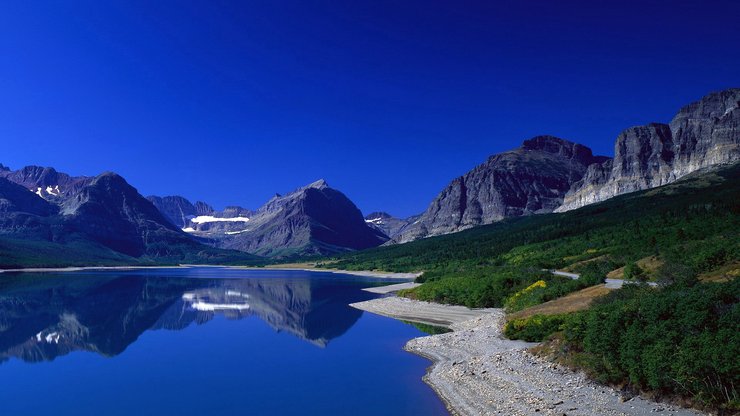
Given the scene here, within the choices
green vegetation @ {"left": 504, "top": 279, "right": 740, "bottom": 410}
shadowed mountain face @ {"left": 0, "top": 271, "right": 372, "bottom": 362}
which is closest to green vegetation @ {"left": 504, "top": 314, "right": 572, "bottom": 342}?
green vegetation @ {"left": 504, "top": 279, "right": 740, "bottom": 410}

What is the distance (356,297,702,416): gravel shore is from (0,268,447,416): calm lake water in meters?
1.75

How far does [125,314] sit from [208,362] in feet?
159

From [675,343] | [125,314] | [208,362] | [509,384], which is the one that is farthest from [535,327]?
[125,314]

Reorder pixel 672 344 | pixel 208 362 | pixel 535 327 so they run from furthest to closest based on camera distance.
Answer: pixel 208 362
pixel 535 327
pixel 672 344

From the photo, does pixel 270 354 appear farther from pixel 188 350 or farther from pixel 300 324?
pixel 300 324

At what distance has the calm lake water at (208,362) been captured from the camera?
3372 cm

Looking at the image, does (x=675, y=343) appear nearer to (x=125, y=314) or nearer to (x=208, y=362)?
(x=208, y=362)

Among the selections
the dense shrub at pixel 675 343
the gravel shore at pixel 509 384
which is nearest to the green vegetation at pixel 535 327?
the gravel shore at pixel 509 384

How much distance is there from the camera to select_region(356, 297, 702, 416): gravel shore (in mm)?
25422

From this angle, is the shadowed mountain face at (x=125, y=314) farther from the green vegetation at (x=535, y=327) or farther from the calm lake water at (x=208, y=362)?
the green vegetation at (x=535, y=327)

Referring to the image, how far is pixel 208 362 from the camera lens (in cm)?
4847

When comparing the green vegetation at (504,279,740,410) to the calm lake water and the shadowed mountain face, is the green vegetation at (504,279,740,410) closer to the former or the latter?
the calm lake water

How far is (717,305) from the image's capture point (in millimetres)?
24312

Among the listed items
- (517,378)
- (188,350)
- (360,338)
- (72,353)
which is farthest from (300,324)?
(517,378)
